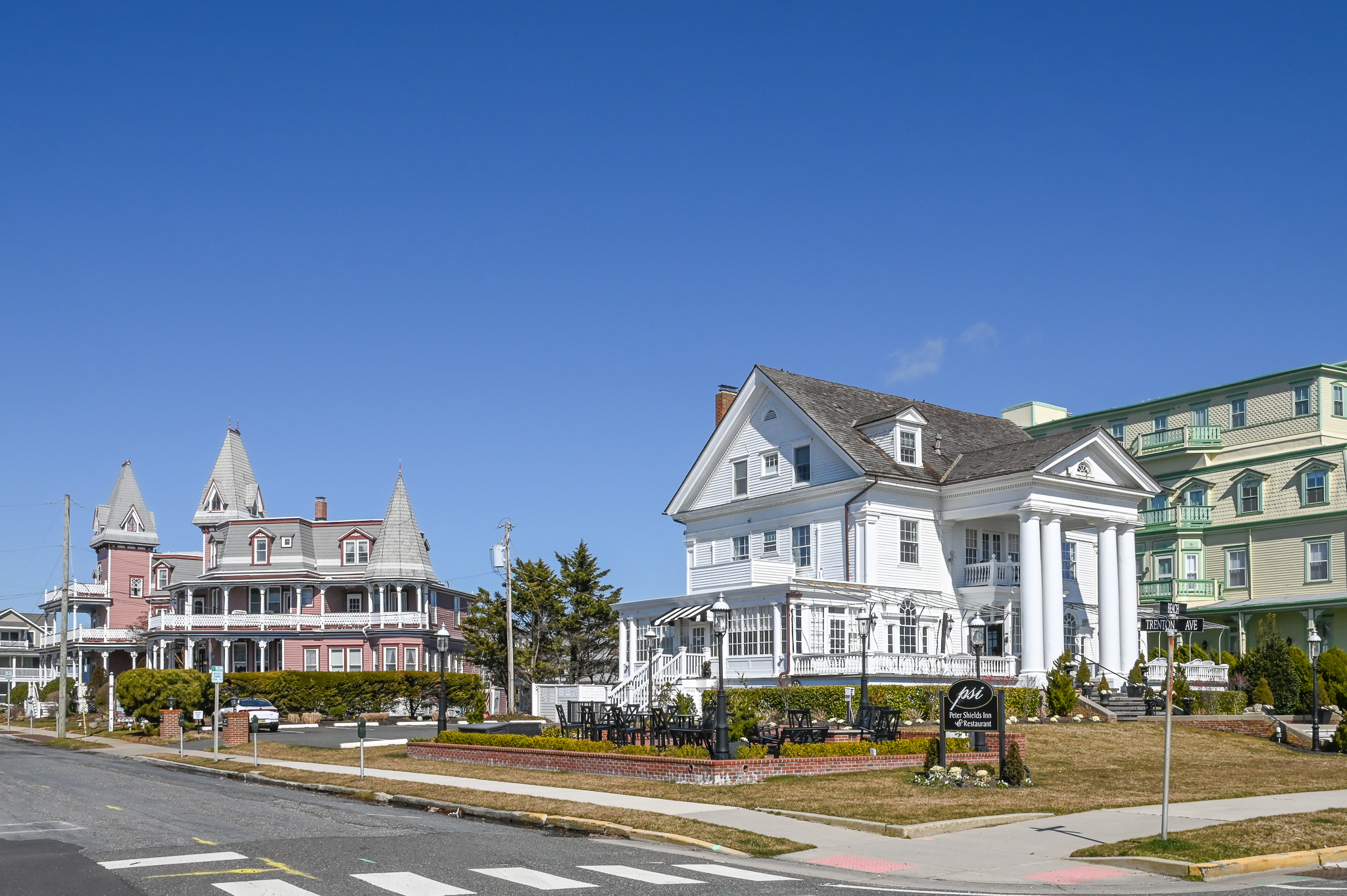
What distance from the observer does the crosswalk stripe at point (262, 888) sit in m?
11.9

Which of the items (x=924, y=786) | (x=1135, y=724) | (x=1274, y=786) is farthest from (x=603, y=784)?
(x=1135, y=724)

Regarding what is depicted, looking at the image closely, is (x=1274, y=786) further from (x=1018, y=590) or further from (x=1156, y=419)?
(x=1156, y=419)

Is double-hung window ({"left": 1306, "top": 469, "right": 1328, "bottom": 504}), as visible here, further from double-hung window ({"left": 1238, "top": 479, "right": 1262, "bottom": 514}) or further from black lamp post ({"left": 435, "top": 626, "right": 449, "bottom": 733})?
black lamp post ({"left": 435, "top": 626, "right": 449, "bottom": 733})

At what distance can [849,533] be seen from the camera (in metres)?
43.3

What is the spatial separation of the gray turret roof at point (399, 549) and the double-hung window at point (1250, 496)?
4207 cm

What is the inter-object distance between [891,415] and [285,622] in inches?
1597

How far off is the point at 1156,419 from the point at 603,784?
147 ft

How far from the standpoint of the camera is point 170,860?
45.9 feet

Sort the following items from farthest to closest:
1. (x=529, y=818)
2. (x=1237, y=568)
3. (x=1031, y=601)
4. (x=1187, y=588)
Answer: (x=1187, y=588) → (x=1237, y=568) → (x=1031, y=601) → (x=529, y=818)

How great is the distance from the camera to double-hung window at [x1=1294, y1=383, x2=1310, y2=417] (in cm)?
5428

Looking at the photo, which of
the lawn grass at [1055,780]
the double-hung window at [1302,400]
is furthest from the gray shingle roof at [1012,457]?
the double-hung window at [1302,400]

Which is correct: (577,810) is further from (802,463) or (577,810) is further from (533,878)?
(802,463)

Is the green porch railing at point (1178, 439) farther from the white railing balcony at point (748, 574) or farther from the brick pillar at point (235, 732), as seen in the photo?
the brick pillar at point (235, 732)

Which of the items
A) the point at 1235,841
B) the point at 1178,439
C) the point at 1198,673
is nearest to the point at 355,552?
the point at 1178,439
